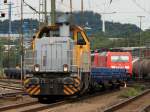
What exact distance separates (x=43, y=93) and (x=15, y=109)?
2567 millimetres

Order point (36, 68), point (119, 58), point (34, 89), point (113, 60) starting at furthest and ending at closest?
point (119, 58), point (113, 60), point (36, 68), point (34, 89)

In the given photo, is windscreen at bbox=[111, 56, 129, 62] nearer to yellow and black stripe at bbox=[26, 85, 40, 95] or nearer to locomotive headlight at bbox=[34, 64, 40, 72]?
locomotive headlight at bbox=[34, 64, 40, 72]

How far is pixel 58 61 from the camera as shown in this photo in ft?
67.8

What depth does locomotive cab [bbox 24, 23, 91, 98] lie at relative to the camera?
19703mm

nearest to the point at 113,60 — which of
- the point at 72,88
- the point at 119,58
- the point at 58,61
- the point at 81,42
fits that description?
the point at 119,58

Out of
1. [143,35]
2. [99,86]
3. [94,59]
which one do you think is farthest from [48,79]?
[143,35]

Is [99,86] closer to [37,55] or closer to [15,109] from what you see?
[37,55]

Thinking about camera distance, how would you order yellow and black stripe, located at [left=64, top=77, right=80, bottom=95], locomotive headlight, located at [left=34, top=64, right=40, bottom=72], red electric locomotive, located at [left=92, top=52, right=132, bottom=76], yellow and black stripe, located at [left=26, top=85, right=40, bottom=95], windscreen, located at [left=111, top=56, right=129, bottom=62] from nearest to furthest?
yellow and black stripe, located at [left=64, top=77, right=80, bottom=95]
yellow and black stripe, located at [left=26, top=85, right=40, bottom=95]
locomotive headlight, located at [left=34, top=64, right=40, bottom=72]
red electric locomotive, located at [left=92, top=52, right=132, bottom=76]
windscreen, located at [left=111, top=56, right=129, bottom=62]

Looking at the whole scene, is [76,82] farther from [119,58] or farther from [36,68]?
[119,58]

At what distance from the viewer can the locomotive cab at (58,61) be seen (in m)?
19.7

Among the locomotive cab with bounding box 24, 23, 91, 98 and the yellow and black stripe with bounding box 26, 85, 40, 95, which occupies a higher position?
the locomotive cab with bounding box 24, 23, 91, 98

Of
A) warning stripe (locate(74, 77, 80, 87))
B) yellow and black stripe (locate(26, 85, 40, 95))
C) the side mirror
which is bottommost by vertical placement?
yellow and black stripe (locate(26, 85, 40, 95))

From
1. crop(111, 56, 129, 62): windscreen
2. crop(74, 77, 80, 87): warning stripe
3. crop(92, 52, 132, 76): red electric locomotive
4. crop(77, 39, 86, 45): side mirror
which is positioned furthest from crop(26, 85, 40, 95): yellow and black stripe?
crop(111, 56, 129, 62): windscreen

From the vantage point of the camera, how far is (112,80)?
3127 centimetres
